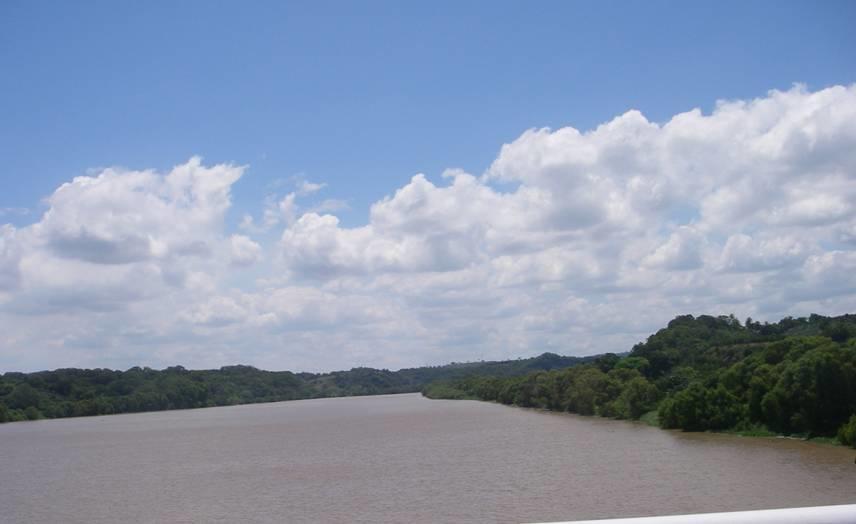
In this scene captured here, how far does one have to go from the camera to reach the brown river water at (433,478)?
78.0ft

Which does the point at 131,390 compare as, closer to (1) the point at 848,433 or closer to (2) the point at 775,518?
(1) the point at 848,433

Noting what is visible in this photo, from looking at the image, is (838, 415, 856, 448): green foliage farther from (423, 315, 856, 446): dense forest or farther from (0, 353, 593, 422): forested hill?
(0, 353, 593, 422): forested hill

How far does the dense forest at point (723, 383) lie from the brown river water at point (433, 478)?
184 cm

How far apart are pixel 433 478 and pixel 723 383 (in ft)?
75.3

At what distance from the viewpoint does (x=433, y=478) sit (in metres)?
31.1

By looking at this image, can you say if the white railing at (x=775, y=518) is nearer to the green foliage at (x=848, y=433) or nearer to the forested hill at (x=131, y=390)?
the green foliage at (x=848, y=433)

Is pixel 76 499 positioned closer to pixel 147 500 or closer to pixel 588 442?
pixel 147 500

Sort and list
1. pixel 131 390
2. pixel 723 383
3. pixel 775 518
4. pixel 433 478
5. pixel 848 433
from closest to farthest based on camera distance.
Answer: pixel 775 518 < pixel 433 478 < pixel 848 433 < pixel 723 383 < pixel 131 390

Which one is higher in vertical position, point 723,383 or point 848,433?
point 723,383

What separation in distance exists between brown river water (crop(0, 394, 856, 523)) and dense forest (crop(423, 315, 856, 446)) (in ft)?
6.05

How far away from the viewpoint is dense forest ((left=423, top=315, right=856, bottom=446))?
121ft

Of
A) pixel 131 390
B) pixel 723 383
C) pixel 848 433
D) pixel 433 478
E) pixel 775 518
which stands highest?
pixel 131 390

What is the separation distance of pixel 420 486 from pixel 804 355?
2117cm

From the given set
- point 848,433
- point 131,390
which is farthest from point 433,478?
point 131,390
